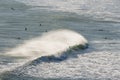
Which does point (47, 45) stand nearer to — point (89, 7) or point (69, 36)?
point (69, 36)

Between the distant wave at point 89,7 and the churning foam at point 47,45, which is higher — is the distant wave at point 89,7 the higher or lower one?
the higher one

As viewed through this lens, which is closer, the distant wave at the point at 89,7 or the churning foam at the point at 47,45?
the churning foam at the point at 47,45

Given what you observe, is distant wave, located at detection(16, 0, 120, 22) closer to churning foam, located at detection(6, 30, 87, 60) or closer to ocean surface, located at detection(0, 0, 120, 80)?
ocean surface, located at detection(0, 0, 120, 80)

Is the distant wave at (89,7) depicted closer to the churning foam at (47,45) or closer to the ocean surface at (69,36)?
the ocean surface at (69,36)

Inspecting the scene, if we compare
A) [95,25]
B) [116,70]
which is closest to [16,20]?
[95,25]

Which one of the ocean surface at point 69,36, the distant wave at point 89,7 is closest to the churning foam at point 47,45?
the ocean surface at point 69,36

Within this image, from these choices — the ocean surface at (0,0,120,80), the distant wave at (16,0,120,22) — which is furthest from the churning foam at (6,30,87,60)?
the distant wave at (16,0,120,22)

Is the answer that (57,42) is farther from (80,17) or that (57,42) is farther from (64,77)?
(80,17)
